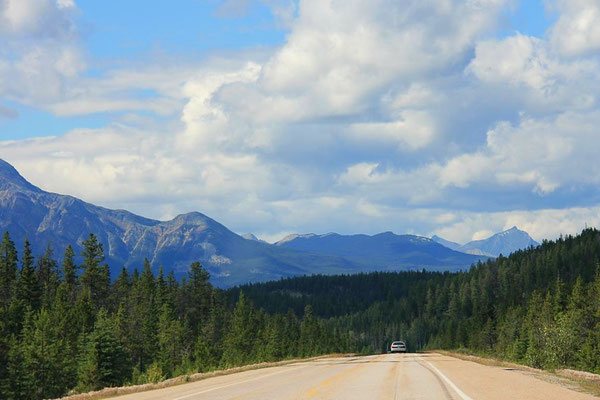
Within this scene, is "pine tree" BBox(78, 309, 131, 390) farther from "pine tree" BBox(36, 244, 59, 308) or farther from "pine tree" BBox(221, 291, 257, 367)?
"pine tree" BBox(36, 244, 59, 308)

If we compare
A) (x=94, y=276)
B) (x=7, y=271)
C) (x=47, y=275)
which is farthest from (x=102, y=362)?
(x=47, y=275)

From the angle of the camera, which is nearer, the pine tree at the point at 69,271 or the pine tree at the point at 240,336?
the pine tree at the point at 240,336

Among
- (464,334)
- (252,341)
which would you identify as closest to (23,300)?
(252,341)

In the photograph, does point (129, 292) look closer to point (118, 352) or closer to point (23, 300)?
point (23, 300)

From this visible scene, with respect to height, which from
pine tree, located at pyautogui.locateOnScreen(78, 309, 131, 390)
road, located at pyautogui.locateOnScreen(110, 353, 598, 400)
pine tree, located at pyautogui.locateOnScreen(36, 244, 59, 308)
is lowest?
pine tree, located at pyautogui.locateOnScreen(78, 309, 131, 390)

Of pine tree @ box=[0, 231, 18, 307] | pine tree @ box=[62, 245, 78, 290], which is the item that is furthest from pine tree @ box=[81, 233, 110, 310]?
pine tree @ box=[0, 231, 18, 307]

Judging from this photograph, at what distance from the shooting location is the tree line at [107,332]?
68.4 metres

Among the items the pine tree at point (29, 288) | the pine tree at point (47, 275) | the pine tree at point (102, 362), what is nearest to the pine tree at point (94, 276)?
the pine tree at point (47, 275)

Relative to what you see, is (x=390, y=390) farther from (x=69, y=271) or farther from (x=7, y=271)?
(x=69, y=271)

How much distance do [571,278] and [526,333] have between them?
106 m

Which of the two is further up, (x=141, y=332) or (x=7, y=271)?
(x=7, y=271)

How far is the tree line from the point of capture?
6844 cm

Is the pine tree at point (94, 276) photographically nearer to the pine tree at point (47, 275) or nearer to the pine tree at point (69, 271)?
the pine tree at point (69, 271)

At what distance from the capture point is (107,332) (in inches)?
2685
